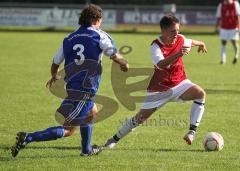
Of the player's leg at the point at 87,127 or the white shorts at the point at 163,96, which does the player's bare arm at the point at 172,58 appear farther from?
the player's leg at the point at 87,127

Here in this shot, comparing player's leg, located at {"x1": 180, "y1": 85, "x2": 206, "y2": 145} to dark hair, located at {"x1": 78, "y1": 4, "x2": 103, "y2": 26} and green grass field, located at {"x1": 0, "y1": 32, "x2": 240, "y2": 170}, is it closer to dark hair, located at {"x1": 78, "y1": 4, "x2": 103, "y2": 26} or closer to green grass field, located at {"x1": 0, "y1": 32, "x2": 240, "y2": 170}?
green grass field, located at {"x1": 0, "y1": 32, "x2": 240, "y2": 170}

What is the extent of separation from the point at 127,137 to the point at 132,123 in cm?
91

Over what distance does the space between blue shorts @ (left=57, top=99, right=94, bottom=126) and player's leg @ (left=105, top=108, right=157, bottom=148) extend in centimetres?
77

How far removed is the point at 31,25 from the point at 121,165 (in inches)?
1257

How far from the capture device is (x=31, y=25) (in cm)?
3803

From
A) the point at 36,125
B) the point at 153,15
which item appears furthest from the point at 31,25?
the point at 36,125

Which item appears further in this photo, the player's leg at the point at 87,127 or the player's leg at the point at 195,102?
the player's leg at the point at 195,102

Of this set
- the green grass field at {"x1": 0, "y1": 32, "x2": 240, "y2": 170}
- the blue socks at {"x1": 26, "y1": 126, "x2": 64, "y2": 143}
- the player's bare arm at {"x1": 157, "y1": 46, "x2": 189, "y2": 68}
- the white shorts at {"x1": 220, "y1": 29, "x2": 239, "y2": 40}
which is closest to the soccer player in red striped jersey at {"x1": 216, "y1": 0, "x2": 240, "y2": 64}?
the white shorts at {"x1": 220, "y1": 29, "x2": 239, "y2": 40}

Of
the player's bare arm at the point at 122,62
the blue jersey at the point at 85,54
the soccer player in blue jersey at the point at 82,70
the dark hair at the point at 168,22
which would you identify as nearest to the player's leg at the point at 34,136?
the soccer player in blue jersey at the point at 82,70

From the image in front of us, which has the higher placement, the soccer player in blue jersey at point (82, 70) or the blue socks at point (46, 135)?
the soccer player in blue jersey at point (82, 70)

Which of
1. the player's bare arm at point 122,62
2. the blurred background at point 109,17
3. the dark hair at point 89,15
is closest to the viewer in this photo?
the player's bare arm at point 122,62

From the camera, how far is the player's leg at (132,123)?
7.79 meters

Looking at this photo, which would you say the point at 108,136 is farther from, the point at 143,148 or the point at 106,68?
the point at 106,68

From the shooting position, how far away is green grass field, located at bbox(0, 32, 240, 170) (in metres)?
7.05
